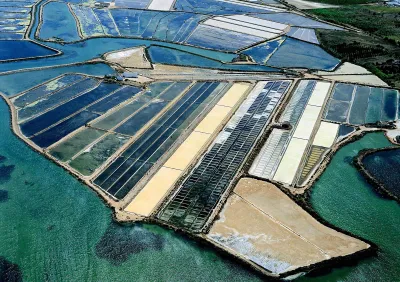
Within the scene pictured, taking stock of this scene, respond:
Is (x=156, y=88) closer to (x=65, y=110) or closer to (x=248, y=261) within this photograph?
(x=65, y=110)

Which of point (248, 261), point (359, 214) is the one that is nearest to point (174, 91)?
point (359, 214)

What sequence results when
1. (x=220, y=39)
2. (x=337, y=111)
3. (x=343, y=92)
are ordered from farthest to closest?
(x=220, y=39) → (x=343, y=92) → (x=337, y=111)

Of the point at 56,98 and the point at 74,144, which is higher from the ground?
the point at 74,144

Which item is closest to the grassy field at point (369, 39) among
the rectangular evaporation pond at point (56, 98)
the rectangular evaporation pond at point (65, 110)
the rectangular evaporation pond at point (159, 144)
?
the rectangular evaporation pond at point (159, 144)

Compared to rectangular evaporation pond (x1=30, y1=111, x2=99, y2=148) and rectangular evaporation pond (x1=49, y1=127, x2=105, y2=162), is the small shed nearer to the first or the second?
rectangular evaporation pond (x1=30, y1=111, x2=99, y2=148)

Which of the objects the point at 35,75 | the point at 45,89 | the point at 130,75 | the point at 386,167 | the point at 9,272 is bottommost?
the point at 35,75
